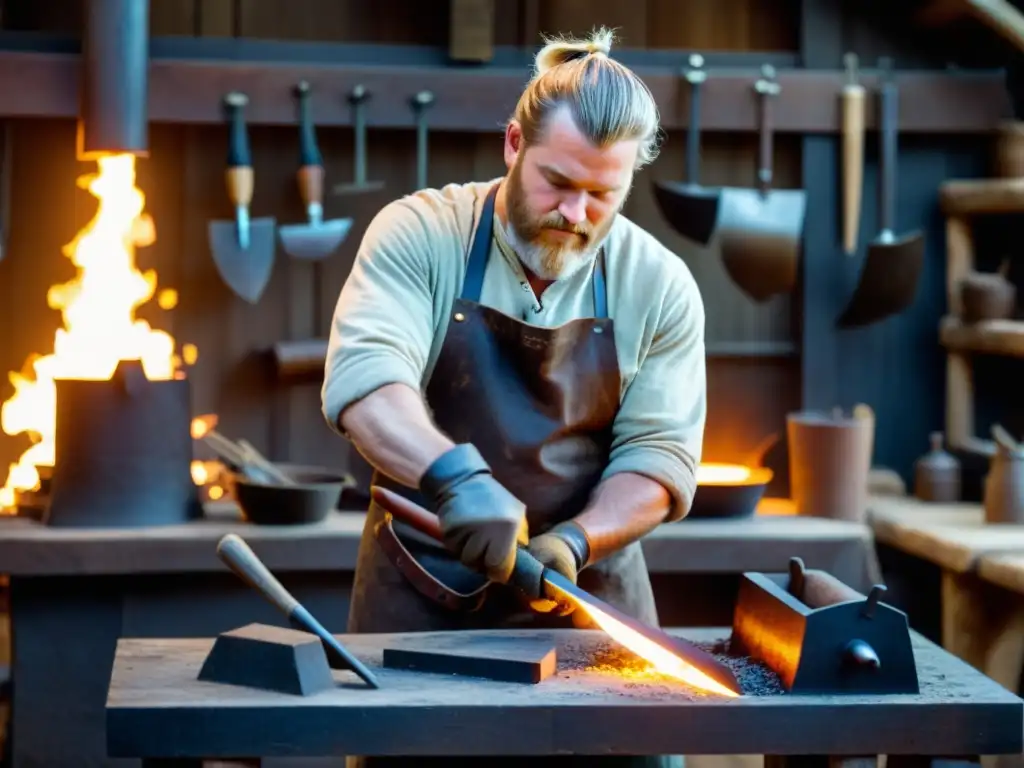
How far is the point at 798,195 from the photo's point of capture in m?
5.07

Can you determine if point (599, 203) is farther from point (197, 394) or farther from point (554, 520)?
point (197, 394)

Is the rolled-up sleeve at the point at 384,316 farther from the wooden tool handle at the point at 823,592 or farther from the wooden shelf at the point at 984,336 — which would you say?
the wooden shelf at the point at 984,336

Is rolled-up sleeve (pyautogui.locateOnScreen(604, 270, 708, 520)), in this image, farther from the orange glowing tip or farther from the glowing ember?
the glowing ember

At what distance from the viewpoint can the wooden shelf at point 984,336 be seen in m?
4.83

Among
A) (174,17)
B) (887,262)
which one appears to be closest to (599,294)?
(887,262)

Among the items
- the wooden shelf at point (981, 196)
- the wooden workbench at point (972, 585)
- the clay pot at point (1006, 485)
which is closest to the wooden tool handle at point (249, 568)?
the wooden workbench at point (972, 585)

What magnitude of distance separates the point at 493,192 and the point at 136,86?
2.07 meters

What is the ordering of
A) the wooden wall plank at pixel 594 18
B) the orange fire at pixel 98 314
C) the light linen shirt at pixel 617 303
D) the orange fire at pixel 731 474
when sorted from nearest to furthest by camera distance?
the light linen shirt at pixel 617 303, the orange fire at pixel 731 474, the orange fire at pixel 98 314, the wooden wall plank at pixel 594 18

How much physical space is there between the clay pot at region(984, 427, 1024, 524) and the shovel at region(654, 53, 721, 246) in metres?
1.16

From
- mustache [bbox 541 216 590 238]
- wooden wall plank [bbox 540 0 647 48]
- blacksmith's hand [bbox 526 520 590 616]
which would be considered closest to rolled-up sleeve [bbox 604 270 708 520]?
blacksmith's hand [bbox 526 520 590 616]

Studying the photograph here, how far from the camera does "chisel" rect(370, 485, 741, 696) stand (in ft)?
8.29

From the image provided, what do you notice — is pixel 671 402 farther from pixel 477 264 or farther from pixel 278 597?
pixel 278 597

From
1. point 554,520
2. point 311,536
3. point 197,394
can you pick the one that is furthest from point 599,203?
point 197,394

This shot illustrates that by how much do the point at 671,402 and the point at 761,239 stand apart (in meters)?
2.14
